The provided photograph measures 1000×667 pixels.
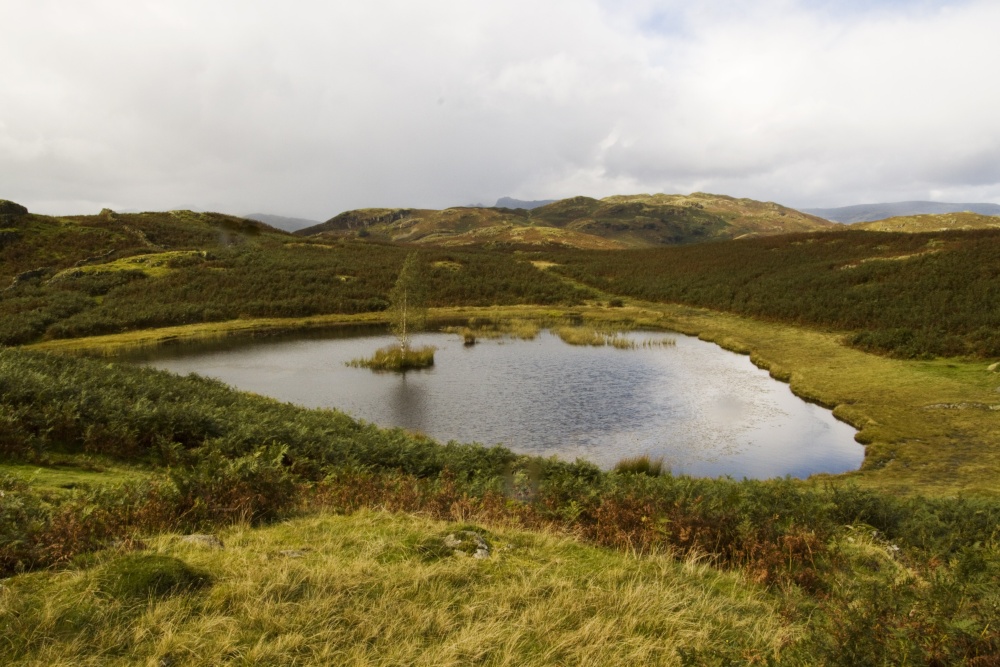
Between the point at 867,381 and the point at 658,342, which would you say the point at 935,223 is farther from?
the point at 867,381

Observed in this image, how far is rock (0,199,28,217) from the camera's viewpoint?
8239 centimetres

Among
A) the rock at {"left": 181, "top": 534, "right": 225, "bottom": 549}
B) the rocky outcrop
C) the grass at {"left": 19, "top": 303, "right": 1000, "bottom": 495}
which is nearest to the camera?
the rock at {"left": 181, "top": 534, "right": 225, "bottom": 549}

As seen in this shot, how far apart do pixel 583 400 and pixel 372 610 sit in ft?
83.0

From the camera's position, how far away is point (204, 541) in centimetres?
735

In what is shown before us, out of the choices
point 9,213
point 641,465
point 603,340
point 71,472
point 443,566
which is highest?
point 9,213

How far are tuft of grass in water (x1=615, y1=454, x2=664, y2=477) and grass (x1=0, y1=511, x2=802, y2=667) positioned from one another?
12.5 m

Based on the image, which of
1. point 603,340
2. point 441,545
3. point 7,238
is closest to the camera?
point 441,545

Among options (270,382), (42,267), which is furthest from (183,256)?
(270,382)

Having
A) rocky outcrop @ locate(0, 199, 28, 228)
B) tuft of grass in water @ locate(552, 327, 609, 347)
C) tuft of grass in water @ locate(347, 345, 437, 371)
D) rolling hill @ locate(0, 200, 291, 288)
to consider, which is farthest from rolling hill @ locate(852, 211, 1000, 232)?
rocky outcrop @ locate(0, 199, 28, 228)

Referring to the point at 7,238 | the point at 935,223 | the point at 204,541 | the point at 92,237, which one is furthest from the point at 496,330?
the point at 935,223

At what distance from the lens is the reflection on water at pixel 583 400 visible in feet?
76.5

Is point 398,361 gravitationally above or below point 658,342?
below

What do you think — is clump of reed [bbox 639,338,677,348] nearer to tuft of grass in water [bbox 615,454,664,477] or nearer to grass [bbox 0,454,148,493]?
tuft of grass in water [bbox 615,454,664,477]

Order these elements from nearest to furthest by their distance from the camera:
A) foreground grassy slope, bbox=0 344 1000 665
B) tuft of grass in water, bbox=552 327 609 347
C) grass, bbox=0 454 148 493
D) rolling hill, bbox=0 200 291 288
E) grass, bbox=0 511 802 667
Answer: grass, bbox=0 511 802 667 → foreground grassy slope, bbox=0 344 1000 665 → grass, bbox=0 454 148 493 → tuft of grass in water, bbox=552 327 609 347 → rolling hill, bbox=0 200 291 288
